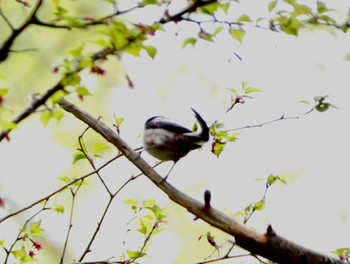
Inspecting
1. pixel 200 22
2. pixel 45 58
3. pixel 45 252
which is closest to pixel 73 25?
pixel 200 22

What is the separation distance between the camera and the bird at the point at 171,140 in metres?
1.08

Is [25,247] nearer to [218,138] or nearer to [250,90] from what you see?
[218,138]

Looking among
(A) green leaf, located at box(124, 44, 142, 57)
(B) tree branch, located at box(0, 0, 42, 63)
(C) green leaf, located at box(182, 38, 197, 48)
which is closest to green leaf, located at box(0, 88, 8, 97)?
(B) tree branch, located at box(0, 0, 42, 63)

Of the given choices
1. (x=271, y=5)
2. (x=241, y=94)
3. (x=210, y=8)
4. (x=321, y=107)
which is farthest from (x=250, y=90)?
(x=210, y=8)

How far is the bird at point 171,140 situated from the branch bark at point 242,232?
0.05 metres

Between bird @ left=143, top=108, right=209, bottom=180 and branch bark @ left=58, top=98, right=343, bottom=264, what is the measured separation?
5 cm

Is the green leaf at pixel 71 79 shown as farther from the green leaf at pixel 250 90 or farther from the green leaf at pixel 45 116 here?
the green leaf at pixel 250 90

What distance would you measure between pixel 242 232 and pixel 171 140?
0.24 meters

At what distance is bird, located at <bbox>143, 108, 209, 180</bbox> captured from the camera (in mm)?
1076

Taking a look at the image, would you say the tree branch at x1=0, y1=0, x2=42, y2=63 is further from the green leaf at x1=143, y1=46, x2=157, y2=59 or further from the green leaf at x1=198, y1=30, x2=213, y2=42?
the green leaf at x1=198, y1=30, x2=213, y2=42

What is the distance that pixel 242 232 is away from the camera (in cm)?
102

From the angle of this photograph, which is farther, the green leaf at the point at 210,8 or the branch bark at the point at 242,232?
the branch bark at the point at 242,232

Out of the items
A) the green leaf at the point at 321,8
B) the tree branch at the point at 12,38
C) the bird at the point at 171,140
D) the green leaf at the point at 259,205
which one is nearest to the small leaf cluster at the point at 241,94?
the bird at the point at 171,140

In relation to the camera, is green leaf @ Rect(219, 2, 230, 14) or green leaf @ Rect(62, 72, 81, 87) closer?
green leaf @ Rect(62, 72, 81, 87)
